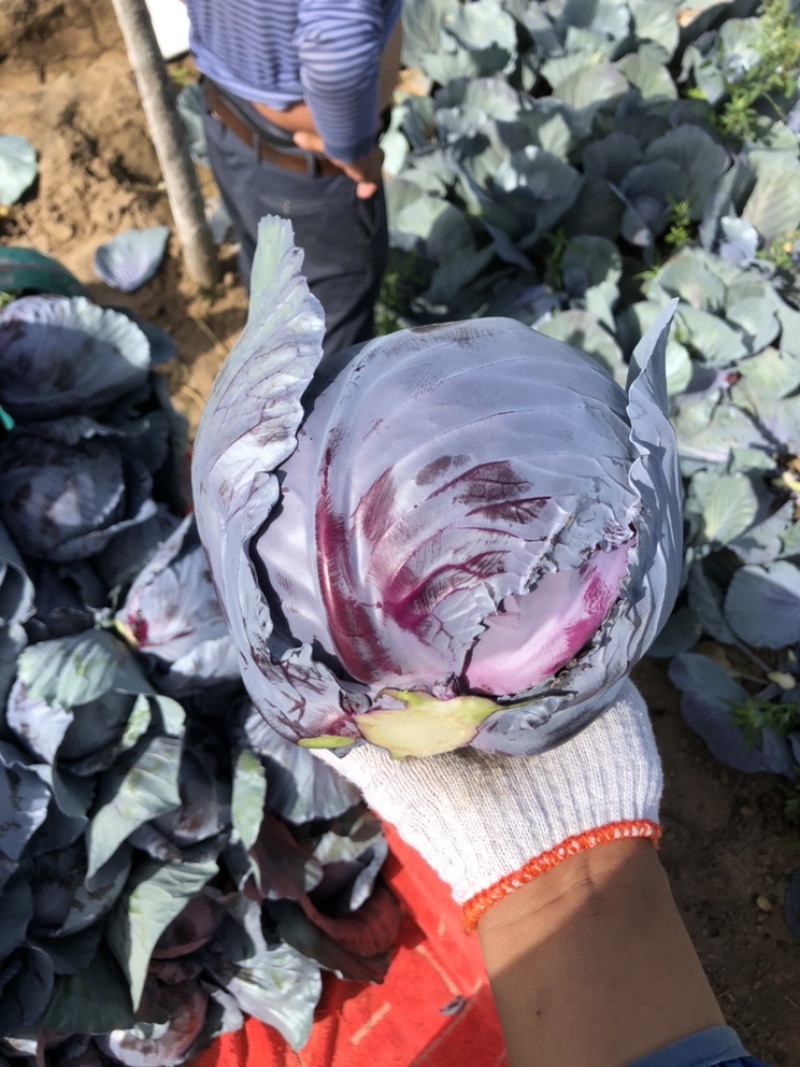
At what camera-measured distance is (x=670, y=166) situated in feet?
8.57

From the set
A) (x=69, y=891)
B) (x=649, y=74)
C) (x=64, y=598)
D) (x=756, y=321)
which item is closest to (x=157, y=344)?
(x=64, y=598)

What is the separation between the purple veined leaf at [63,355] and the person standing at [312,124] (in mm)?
453

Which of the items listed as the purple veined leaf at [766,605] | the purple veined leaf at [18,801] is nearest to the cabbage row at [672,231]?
the purple veined leaf at [766,605]

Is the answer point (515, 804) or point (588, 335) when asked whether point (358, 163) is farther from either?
point (515, 804)

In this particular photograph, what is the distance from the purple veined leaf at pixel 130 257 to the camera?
2846mm

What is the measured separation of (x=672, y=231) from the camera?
2730 millimetres

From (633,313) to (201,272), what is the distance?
5.21 ft

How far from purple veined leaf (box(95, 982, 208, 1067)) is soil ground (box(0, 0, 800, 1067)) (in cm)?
116

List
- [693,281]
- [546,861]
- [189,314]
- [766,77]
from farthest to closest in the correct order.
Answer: [189,314] < [766,77] < [693,281] < [546,861]

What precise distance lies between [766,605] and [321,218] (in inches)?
62.2

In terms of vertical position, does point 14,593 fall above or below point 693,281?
above

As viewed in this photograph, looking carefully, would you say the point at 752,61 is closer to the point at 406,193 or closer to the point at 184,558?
the point at 406,193

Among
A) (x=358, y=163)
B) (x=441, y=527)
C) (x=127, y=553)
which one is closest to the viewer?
(x=441, y=527)

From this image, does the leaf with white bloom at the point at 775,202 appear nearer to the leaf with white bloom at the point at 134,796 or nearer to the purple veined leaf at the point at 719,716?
the purple veined leaf at the point at 719,716
